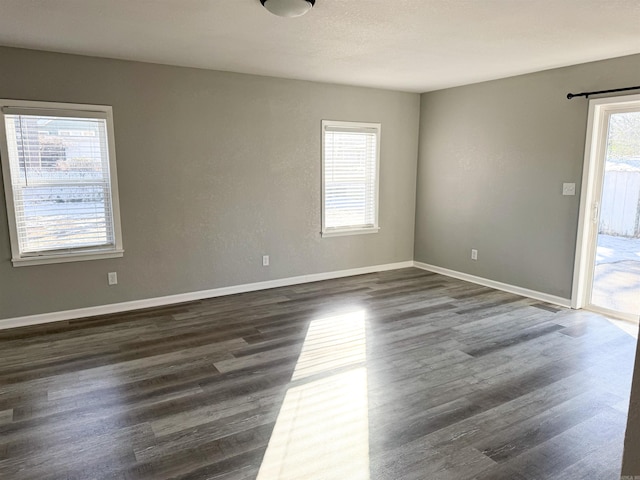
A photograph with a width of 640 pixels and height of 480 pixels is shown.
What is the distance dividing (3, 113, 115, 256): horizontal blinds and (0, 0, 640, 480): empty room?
0.02 metres

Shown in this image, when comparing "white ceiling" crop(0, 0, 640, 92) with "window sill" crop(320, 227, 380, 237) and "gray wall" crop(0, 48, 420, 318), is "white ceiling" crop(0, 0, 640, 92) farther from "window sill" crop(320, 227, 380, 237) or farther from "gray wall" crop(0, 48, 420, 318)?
"window sill" crop(320, 227, 380, 237)

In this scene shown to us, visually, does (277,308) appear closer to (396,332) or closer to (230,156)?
(396,332)

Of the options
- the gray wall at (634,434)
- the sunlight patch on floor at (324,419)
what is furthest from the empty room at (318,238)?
the gray wall at (634,434)

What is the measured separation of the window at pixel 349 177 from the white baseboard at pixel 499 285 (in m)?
1.04

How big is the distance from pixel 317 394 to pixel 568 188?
3.49m

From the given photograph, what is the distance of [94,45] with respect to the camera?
3625mm

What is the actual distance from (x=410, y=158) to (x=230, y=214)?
9.45 feet

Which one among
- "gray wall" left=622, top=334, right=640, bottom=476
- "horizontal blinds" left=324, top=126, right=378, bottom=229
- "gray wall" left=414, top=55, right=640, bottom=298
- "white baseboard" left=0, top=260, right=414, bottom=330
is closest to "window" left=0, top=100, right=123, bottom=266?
"white baseboard" left=0, top=260, right=414, bottom=330

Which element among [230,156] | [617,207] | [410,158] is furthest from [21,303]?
[617,207]

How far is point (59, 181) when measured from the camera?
3.97m

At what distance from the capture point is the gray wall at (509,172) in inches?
173

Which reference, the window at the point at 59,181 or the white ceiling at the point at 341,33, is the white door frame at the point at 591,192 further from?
the window at the point at 59,181

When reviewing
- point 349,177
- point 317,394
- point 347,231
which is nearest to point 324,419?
point 317,394

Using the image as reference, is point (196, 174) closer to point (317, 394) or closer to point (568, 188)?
point (317, 394)
